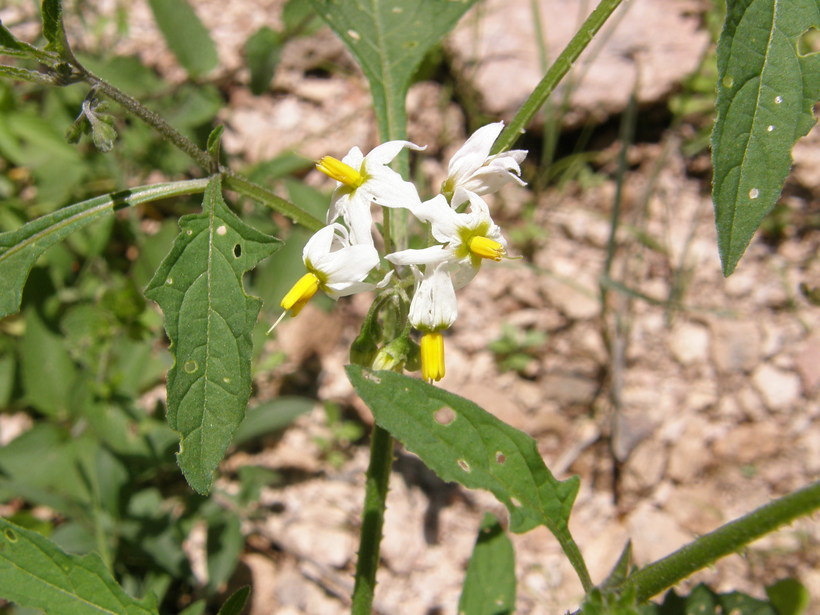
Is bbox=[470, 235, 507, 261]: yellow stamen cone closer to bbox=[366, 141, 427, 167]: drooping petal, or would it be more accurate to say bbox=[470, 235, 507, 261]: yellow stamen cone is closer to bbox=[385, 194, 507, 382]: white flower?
bbox=[385, 194, 507, 382]: white flower

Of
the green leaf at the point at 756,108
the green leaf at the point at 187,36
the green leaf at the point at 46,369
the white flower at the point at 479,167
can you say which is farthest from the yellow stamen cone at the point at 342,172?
the green leaf at the point at 187,36

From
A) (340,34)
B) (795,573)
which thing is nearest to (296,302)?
(340,34)

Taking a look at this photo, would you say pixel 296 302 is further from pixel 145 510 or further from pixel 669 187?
pixel 669 187

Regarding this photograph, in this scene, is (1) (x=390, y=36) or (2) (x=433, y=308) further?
(1) (x=390, y=36)

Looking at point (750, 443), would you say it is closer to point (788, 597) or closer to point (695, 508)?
point (695, 508)

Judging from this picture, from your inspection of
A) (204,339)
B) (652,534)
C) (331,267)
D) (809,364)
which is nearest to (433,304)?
(331,267)
